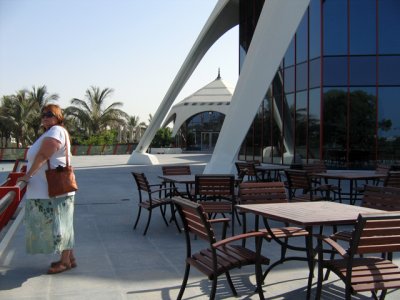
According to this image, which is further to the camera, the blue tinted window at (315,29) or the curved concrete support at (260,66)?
the blue tinted window at (315,29)

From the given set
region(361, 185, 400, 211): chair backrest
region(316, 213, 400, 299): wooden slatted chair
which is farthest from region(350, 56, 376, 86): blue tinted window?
region(316, 213, 400, 299): wooden slatted chair

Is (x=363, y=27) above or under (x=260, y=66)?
above

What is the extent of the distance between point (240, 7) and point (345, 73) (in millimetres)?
8597

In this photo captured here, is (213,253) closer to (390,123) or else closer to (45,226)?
(45,226)

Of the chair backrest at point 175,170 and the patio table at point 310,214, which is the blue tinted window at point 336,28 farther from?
the patio table at point 310,214

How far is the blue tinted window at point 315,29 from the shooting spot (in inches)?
745

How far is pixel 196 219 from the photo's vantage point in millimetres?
3928

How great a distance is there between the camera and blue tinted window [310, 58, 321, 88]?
18.9 meters

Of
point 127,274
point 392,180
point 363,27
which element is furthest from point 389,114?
point 127,274

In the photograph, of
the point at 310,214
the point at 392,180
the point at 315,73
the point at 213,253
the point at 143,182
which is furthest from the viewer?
the point at 315,73

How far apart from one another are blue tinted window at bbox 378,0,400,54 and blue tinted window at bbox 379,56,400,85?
313mm

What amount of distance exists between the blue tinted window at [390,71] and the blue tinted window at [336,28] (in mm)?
1556

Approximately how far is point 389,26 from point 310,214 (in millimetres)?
16315

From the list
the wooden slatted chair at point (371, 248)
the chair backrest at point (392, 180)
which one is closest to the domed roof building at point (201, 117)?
the chair backrest at point (392, 180)
